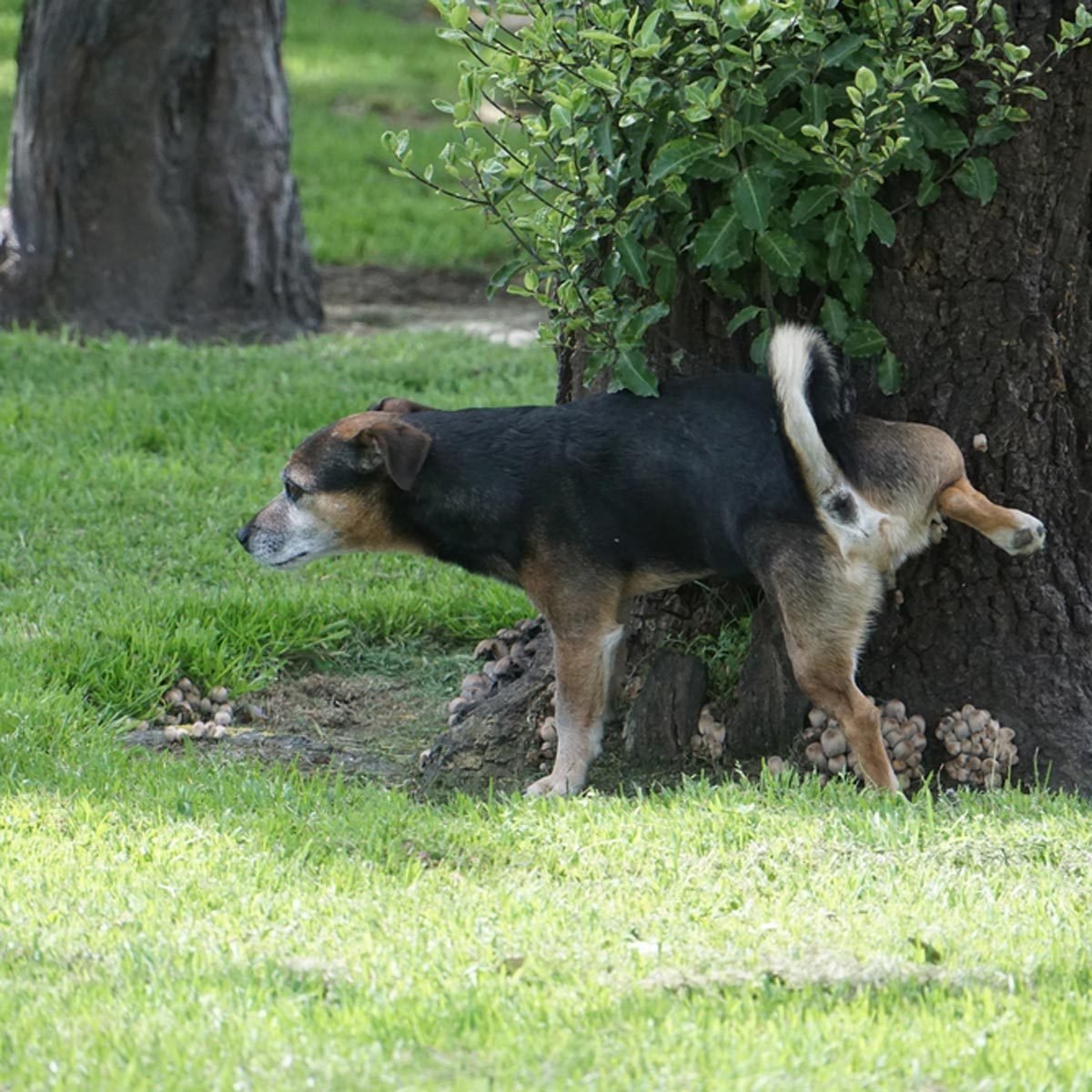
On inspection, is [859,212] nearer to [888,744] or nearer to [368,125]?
[888,744]

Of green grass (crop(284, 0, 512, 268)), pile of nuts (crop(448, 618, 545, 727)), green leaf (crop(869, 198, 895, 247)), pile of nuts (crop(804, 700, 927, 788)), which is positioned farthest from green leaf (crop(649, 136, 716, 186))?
green grass (crop(284, 0, 512, 268))

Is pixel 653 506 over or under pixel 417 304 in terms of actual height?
over

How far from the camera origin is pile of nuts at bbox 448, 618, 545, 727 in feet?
21.1

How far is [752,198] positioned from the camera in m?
5.14

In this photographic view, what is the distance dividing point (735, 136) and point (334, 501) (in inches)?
66.0

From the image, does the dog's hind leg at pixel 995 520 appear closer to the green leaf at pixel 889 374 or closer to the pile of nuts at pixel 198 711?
the green leaf at pixel 889 374

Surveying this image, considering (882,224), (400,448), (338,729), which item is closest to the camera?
(882,224)

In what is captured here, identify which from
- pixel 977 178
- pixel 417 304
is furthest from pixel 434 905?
pixel 417 304

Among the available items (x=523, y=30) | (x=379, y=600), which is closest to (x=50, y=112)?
(x=379, y=600)

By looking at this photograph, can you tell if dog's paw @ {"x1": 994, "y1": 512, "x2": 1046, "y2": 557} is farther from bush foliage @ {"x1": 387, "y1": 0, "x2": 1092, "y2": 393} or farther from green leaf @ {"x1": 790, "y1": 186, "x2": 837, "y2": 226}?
green leaf @ {"x1": 790, "y1": 186, "x2": 837, "y2": 226}

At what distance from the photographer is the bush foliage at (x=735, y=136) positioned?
499 centimetres

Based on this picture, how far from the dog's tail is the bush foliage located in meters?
0.24

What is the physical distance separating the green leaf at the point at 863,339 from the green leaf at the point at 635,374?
563mm

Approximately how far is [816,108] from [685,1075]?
2.79 metres
